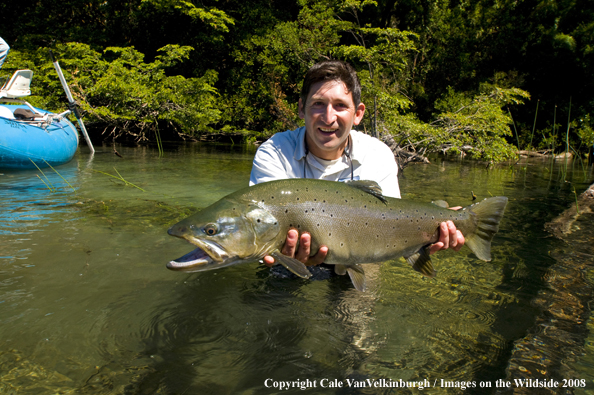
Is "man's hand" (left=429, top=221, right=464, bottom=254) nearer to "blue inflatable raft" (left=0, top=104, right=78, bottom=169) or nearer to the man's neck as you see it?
the man's neck

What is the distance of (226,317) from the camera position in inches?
123

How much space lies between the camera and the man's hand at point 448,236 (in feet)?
10.3

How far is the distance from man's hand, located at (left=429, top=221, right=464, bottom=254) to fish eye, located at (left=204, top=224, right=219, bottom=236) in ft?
5.98

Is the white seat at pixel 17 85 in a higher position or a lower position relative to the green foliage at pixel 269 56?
lower

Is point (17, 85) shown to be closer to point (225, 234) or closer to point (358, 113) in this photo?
point (358, 113)

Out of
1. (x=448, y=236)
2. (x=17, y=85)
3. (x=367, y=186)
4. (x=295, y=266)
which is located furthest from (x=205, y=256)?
(x=17, y=85)

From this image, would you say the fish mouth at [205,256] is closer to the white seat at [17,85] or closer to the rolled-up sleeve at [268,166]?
the rolled-up sleeve at [268,166]

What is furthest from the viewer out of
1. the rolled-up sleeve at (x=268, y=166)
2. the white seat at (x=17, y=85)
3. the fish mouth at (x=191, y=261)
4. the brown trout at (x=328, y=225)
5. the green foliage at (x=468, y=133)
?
the green foliage at (x=468, y=133)

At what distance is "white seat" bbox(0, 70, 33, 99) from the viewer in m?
9.51

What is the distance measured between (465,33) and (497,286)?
84.5ft

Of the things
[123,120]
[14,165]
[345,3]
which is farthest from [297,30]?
[14,165]

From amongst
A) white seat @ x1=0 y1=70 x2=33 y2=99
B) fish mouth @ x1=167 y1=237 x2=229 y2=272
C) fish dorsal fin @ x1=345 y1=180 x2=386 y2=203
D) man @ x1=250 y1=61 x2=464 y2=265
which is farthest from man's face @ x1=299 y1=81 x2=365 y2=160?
white seat @ x1=0 y1=70 x2=33 y2=99

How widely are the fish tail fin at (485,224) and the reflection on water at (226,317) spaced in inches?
22.1

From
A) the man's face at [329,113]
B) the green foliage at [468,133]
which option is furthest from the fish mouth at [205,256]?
the green foliage at [468,133]
